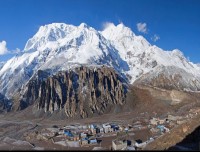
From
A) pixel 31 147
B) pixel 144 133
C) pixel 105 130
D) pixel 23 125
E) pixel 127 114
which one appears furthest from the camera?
pixel 127 114

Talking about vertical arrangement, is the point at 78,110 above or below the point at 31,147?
above

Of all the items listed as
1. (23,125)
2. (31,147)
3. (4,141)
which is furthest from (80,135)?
(23,125)

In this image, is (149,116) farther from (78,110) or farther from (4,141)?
(4,141)

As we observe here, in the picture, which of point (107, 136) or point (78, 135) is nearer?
point (107, 136)

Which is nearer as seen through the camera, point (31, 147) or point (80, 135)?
point (31, 147)

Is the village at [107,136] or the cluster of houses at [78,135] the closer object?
the village at [107,136]

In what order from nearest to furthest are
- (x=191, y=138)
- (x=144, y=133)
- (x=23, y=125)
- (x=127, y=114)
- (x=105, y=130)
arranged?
(x=191, y=138)
(x=144, y=133)
(x=105, y=130)
(x=23, y=125)
(x=127, y=114)

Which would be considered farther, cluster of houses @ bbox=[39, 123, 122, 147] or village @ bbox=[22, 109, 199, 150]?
cluster of houses @ bbox=[39, 123, 122, 147]

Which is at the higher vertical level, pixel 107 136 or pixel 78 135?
pixel 78 135

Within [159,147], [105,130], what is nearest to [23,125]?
[105,130]
